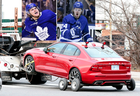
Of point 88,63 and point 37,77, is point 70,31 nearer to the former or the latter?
point 37,77

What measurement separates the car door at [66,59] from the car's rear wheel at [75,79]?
0.23 metres

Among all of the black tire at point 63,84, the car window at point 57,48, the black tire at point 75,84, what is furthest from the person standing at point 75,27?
the black tire at point 75,84

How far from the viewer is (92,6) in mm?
58750

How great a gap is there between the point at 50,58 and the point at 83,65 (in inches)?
71.4

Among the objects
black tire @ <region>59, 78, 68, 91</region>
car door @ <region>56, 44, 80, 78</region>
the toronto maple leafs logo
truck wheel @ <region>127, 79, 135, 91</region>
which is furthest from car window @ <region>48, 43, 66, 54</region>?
the toronto maple leafs logo

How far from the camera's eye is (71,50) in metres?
12.7

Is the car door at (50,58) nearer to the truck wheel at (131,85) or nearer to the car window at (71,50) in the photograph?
the car window at (71,50)

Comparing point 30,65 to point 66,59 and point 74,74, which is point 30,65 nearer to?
point 66,59

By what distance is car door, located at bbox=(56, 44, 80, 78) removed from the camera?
12258 mm

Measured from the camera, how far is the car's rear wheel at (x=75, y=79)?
38.2 feet

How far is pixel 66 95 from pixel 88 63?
1397 mm

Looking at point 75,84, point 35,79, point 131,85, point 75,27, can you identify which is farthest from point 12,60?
point 75,27

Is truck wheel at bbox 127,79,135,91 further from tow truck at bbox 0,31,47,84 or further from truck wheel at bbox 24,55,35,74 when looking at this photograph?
tow truck at bbox 0,31,47,84

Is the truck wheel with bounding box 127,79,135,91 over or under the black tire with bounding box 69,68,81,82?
under
